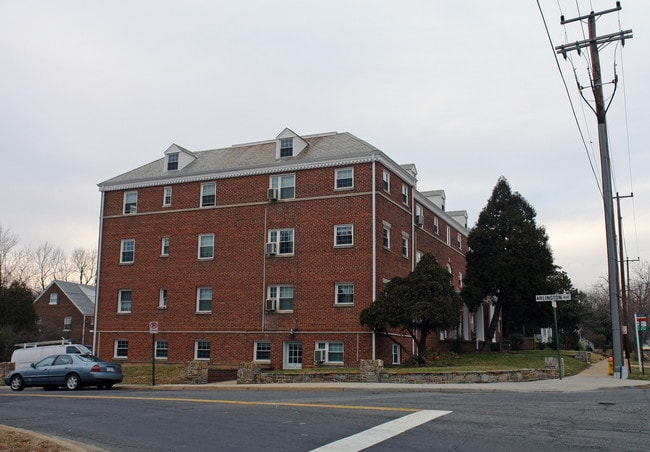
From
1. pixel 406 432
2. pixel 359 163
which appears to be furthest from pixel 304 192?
pixel 406 432

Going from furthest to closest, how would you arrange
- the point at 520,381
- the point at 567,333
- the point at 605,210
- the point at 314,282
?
the point at 567,333 < the point at 314,282 < the point at 605,210 < the point at 520,381

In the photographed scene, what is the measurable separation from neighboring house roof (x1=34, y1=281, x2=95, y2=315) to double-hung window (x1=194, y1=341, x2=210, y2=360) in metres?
31.6

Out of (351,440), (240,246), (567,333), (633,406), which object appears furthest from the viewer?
(567,333)

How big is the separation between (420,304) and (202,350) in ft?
43.9

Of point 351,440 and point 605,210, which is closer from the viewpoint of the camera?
point 351,440

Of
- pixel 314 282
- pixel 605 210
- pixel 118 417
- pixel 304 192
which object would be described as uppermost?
pixel 304 192

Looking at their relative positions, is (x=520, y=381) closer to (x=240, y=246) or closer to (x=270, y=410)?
(x=270, y=410)

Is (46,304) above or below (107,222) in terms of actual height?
below

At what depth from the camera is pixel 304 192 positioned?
3319 centimetres

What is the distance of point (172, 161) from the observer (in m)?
38.3

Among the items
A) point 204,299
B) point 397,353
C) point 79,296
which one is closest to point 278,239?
point 204,299

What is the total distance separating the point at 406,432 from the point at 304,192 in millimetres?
23408

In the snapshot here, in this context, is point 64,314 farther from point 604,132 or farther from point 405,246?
point 604,132

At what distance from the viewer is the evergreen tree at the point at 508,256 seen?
126 feet
